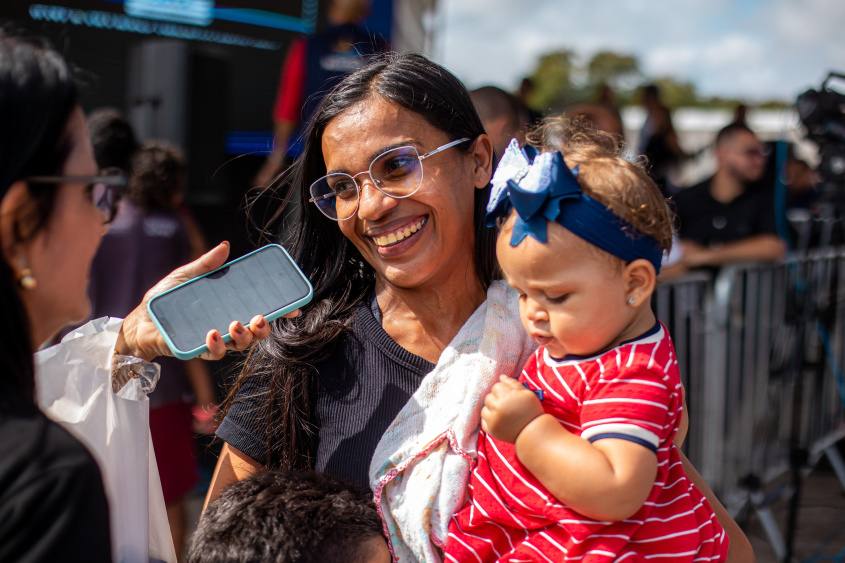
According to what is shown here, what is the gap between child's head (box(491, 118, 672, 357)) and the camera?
1.23 metres

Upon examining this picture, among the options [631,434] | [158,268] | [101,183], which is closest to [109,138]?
[158,268]

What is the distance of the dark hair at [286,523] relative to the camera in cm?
122

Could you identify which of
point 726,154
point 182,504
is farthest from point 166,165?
point 726,154

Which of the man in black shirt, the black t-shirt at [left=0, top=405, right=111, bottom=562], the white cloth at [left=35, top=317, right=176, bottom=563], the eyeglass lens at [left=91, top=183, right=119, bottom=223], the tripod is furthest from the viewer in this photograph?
the man in black shirt

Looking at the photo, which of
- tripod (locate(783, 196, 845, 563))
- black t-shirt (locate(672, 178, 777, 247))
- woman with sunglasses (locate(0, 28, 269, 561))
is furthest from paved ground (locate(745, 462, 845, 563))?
woman with sunglasses (locate(0, 28, 269, 561))

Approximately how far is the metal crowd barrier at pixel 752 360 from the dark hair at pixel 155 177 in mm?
2605

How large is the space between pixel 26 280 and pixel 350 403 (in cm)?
76

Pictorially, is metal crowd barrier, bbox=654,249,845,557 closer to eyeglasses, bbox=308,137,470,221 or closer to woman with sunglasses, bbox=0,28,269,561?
eyeglasses, bbox=308,137,470,221

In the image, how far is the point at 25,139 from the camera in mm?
894

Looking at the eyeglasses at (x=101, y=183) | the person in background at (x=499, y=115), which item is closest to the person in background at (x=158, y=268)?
the person in background at (x=499, y=115)

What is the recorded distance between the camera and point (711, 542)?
1313 mm

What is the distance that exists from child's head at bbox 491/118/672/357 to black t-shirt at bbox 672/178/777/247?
11.0 feet

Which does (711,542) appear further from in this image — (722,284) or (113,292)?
(113,292)

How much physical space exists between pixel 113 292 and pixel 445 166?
99.0 inches
